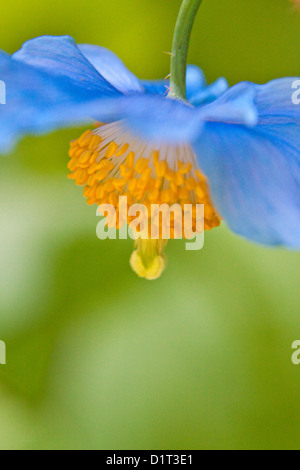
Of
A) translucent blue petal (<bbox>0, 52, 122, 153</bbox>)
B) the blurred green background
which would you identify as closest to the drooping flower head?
translucent blue petal (<bbox>0, 52, 122, 153</bbox>)

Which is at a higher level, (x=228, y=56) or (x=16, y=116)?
(x=228, y=56)

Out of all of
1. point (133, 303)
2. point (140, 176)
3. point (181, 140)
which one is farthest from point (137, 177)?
point (133, 303)

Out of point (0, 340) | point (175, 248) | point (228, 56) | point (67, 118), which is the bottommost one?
point (67, 118)

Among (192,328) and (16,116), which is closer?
(16,116)

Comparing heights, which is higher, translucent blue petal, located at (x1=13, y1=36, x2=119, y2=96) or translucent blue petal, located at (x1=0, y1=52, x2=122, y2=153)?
translucent blue petal, located at (x1=13, y1=36, x2=119, y2=96)

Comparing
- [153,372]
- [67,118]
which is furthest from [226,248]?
[67,118]

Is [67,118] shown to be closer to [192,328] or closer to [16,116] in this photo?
[16,116]

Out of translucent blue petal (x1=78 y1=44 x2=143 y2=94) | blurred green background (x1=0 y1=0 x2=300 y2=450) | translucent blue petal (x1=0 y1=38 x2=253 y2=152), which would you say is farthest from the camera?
blurred green background (x1=0 y1=0 x2=300 y2=450)

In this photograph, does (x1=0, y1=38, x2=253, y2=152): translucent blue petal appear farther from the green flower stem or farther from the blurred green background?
the blurred green background
